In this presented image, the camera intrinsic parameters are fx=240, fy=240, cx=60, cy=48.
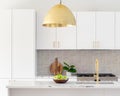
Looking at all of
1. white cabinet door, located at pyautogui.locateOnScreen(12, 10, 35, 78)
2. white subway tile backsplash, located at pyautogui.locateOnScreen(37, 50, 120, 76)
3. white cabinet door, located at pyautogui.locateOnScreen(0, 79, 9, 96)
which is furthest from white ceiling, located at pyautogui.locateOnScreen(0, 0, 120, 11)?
white cabinet door, located at pyautogui.locateOnScreen(0, 79, 9, 96)

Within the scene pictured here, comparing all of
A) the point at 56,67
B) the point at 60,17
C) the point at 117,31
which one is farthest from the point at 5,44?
the point at 117,31

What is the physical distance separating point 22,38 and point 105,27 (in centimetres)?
177

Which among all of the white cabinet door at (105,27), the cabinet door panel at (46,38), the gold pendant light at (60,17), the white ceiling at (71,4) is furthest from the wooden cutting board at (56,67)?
the gold pendant light at (60,17)

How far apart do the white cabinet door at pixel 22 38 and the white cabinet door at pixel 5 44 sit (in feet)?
0.27

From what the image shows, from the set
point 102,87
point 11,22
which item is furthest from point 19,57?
point 102,87

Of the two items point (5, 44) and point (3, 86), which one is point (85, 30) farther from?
point (3, 86)

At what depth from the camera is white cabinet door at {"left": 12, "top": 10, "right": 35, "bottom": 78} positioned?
494 centimetres

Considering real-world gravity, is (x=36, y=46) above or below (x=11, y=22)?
below

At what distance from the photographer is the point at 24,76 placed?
196 inches

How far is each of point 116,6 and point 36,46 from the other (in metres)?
2.06

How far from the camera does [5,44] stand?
4930mm

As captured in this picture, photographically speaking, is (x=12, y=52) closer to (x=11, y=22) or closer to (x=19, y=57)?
(x=19, y=57)

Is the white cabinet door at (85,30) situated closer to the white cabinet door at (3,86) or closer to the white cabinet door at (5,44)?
the white cabinet door at (5,44)

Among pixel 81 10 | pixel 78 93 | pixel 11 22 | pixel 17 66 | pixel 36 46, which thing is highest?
pixel 81 10
